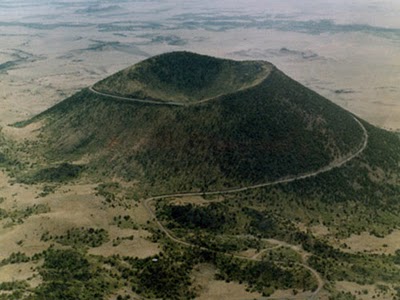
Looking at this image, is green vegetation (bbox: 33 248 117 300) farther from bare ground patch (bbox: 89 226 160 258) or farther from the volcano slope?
bare ground patch (bbox: 89 226 160 258)

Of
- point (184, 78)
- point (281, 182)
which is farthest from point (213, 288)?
point (184, 78)

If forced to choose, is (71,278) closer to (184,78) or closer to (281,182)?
(281,182)

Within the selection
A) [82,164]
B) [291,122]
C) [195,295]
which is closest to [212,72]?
[291,122]

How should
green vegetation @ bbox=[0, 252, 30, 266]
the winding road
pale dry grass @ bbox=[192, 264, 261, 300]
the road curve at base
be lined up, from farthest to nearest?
the road curve at base → the winding road → green vegetation @ bbox=[0, 252, 30, 266] → pale dry grass @ bbox=[192, 264, 261, 300]

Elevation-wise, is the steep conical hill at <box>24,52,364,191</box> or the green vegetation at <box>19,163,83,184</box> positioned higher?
the steep conical hill at <box>24,52,364,191</box>

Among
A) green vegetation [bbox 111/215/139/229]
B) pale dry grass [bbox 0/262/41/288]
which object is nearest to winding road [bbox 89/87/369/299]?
green vegetation [bbox 111/215/139/229]
